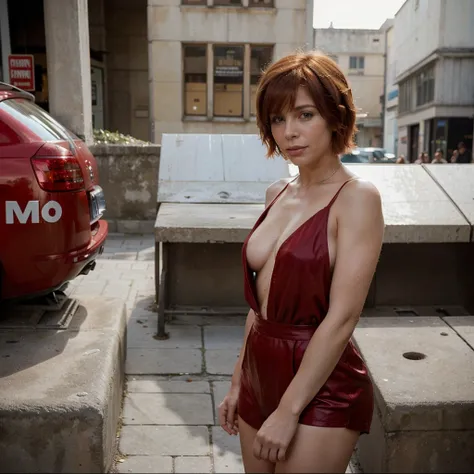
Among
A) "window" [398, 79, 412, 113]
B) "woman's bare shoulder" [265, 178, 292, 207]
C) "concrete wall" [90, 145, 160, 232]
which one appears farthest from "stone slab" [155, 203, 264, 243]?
"window" [398, 79, 412, 113]

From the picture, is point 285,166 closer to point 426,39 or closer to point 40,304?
point 40,304

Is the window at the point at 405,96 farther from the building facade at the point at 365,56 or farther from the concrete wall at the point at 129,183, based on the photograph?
the concrete wall at the point at 129,183

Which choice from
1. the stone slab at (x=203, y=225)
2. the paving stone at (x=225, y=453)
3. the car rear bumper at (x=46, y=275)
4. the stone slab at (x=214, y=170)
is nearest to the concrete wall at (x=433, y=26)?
the stone slab at (x=214, y=170)

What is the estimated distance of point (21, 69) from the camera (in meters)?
9.91

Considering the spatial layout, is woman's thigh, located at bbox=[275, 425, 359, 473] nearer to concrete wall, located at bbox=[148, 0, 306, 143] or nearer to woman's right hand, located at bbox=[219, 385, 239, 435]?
woman's right hand, located at bbox=[219, 385, 239, 435]

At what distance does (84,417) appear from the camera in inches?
109

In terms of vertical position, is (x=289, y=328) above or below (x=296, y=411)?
above

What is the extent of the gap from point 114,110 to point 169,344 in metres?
16.1

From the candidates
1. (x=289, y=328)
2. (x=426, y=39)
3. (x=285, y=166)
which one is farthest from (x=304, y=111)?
(x=426, y=39)

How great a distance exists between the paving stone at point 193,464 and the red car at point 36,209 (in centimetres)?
149

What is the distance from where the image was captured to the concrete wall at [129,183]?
1054cm

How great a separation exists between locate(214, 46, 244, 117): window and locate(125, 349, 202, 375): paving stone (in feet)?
53.0

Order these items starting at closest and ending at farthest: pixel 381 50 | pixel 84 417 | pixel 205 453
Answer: pixel 84 417 < pixel 205 453 < pixel 381 50

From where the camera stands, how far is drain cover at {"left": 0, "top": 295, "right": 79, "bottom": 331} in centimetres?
382
